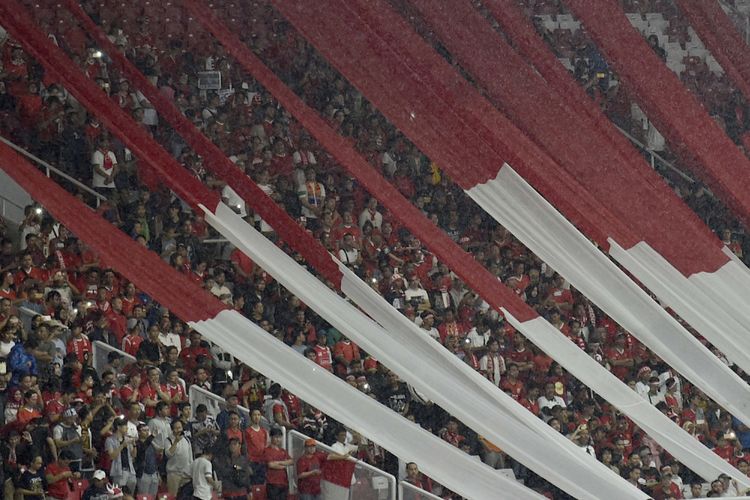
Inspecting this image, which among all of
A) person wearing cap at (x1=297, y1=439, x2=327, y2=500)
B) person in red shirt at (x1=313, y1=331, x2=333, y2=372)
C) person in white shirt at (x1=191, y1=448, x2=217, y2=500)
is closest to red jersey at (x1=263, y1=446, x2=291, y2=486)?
person wearing cap at (x1=297, y1=439, x2=327, y2=500)

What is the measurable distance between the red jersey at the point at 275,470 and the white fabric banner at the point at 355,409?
4.12 feet

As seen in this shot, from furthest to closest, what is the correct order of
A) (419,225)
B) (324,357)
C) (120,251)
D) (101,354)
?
(324,357) < (101,354) < (419,225) < (120,251)

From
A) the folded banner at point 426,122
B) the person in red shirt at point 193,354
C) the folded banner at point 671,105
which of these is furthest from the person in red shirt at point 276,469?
the folded banner at point 671,105

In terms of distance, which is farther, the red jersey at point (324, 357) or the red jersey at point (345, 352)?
the red jersey at point (345, 352)

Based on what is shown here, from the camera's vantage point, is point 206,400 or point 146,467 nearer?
point 146,467

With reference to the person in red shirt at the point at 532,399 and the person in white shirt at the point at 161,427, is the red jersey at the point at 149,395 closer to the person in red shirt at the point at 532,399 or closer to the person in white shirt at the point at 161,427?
the person in white shirt at the point at 161,427

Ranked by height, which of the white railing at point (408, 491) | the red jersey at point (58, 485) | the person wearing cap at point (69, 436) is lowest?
the red jersey at point (58, 485)

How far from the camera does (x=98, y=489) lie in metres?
11.0

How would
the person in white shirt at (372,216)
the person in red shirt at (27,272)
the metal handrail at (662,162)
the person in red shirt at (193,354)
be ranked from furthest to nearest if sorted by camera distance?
the metal handrail at (662,162) → the person in white shirt at (372,216) → the person in red shirt at (193,354) → the person in red shirt at (27,272)

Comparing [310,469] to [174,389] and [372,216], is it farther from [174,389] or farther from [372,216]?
[372,216]

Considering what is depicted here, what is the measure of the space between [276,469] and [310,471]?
244 millimetres

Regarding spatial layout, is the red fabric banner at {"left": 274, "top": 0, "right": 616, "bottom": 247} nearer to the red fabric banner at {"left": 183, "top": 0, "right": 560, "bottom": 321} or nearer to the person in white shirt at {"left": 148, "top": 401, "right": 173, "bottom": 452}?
the red fabric banner at {"left": 183, "top": 0, "right": 560, "bottom": 321}

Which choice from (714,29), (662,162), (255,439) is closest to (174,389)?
(255,439)

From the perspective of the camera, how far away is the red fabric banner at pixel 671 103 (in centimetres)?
1120
